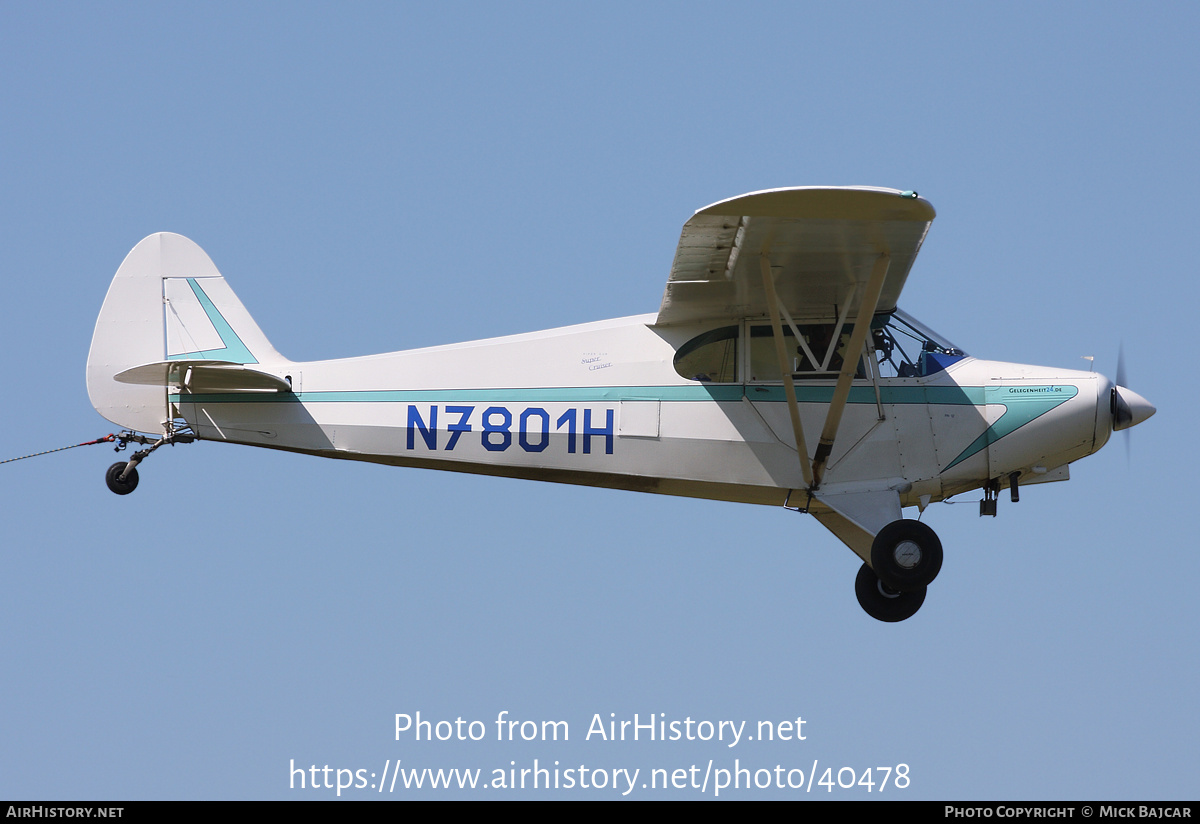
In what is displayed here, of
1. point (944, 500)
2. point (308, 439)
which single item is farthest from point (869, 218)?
point (308, 439)

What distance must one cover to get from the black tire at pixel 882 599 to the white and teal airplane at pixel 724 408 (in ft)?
0.05

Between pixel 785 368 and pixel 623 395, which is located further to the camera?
pixel 623 395

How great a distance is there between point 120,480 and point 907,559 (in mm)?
6430

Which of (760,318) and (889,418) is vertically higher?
(760,318)

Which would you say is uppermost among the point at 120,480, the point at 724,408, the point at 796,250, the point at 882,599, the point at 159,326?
the point at 796,250

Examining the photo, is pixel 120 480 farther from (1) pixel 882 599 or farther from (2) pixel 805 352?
(1) pixel 882 599

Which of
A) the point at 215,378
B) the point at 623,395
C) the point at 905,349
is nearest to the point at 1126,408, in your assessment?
the point at 905,349

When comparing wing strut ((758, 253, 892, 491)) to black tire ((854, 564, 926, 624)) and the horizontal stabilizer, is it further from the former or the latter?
the horizontal stabilizer

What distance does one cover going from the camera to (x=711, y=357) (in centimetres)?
1043

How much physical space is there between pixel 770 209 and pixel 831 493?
268cm

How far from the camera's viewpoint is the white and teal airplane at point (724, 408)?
10117 mm

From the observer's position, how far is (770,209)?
338 inches

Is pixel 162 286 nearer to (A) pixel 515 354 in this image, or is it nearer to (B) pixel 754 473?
(A) pixel 515 354

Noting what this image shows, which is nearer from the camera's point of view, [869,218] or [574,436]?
[869,218]
